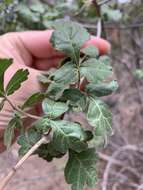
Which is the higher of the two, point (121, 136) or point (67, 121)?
point (67, 121)

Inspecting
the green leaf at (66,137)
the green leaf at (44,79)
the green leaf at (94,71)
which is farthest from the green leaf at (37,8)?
the green leaf at (66,137)

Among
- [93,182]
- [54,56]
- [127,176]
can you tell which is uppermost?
[93,182]

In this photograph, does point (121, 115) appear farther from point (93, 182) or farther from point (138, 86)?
point (93, 182)

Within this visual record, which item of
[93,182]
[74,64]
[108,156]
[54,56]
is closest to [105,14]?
[54,56]

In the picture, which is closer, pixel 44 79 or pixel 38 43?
pixel 44 79

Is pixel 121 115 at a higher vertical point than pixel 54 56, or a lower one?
lower

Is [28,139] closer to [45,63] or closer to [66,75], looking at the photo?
[66,75]

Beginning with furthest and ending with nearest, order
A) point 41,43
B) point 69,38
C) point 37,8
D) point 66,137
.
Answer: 1. point 37,8
2. point 41,43
3. point 69,38
4. point 66,137

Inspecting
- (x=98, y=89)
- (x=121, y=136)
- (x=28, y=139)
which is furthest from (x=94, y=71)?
(x=121, y=136)

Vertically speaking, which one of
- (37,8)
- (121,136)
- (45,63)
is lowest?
(121,136)
